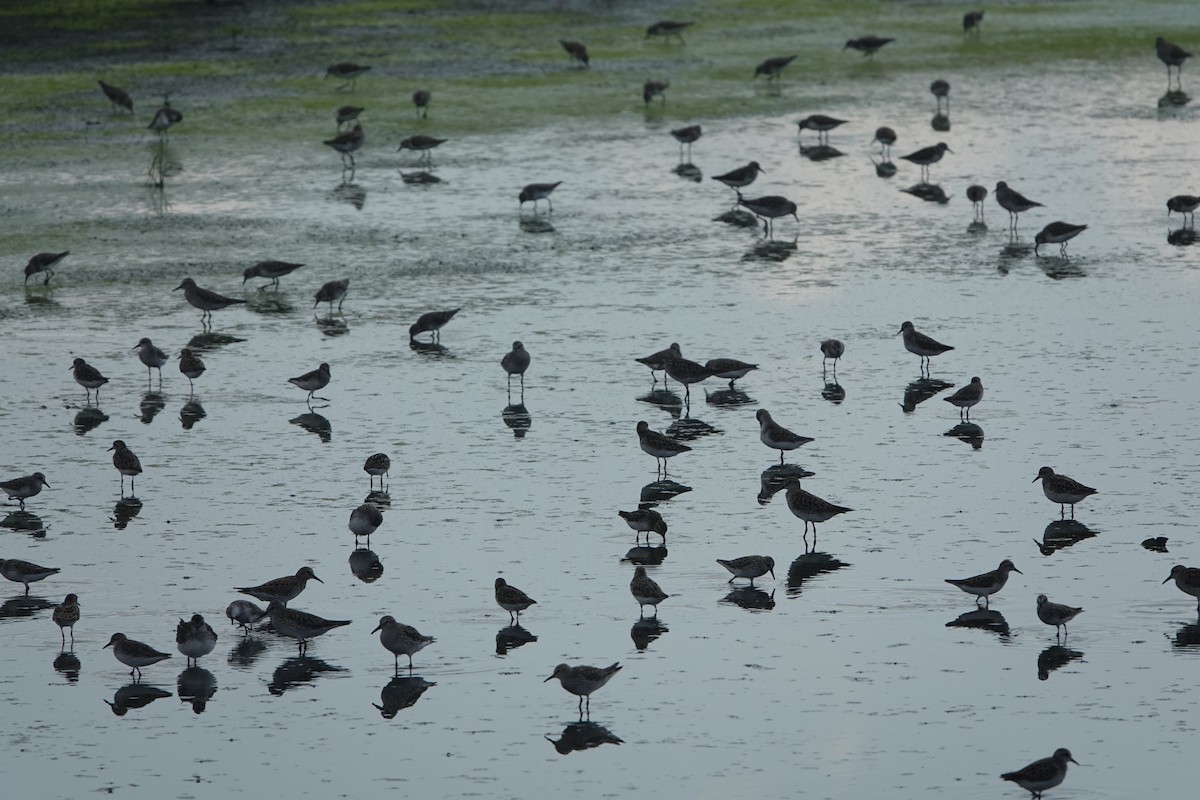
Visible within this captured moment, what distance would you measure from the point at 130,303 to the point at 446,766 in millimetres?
16434

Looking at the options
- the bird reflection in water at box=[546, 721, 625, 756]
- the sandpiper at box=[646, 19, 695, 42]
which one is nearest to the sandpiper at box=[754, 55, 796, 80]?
the sandpiper at box=[646, 19, 695, 42]

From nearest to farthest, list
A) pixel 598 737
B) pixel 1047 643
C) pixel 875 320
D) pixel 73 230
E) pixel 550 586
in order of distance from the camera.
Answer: pixel 598 737, pixel 1047 643, pixel 550 586, pixel 875 320, pixel 73 230

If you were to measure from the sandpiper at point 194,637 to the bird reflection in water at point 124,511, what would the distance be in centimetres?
417

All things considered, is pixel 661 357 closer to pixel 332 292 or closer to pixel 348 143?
pixel 332 292

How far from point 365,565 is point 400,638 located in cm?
279

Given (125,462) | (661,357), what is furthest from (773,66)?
(125,462)

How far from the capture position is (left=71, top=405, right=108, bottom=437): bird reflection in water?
2238 cm

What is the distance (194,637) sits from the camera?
14961 mm

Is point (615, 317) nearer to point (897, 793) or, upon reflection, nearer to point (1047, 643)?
point (1047, 643)

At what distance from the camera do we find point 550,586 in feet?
55.6

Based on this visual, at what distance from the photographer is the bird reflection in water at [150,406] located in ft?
74.9

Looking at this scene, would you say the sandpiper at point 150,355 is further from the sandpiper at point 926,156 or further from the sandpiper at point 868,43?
the sandpiper at point 868,43

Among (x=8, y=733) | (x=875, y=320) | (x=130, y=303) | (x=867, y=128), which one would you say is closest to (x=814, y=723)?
(x=8, y=733)

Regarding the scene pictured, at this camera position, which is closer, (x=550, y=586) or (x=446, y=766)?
(x=446, y=766)
